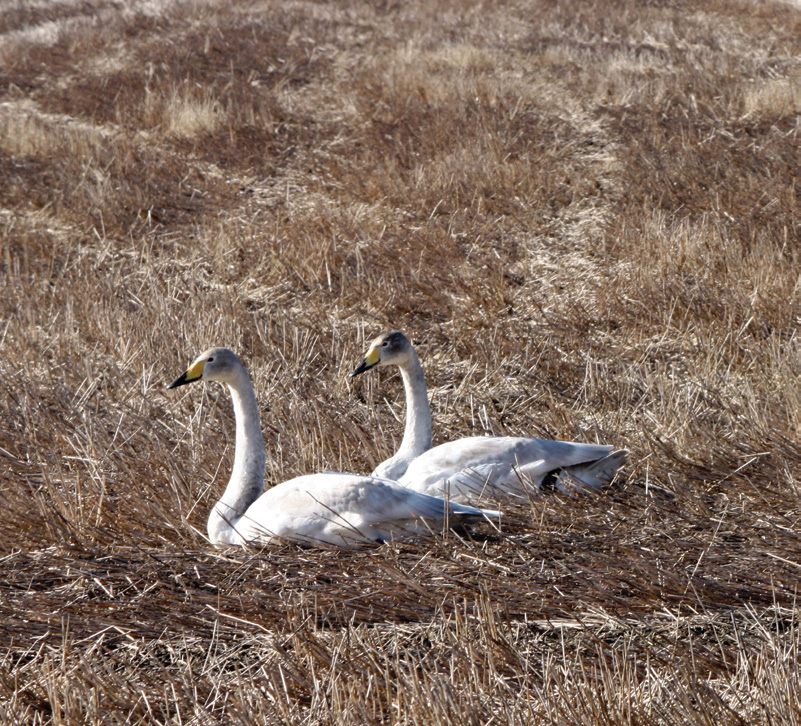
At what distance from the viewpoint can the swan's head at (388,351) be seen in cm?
436

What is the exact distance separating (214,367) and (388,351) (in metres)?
0.92

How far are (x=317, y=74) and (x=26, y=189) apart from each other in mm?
5888

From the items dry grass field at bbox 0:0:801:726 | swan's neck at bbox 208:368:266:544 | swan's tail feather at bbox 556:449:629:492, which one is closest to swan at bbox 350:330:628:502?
swan's tail feather at bbox 556:449:629:492

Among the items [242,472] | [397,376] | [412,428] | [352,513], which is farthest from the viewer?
[397,376]

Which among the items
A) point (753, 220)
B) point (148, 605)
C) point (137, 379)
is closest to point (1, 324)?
point (137, 379)

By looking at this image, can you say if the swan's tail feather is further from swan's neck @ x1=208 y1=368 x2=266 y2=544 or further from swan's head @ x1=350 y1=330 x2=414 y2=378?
swan's neck @ x1=208 y1=368 x2=266 y2=544

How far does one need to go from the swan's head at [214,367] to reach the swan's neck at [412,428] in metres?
0.78

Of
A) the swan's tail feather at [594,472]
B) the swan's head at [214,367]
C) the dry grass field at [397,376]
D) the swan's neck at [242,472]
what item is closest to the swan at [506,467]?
the swan's tail feather at [594,472]

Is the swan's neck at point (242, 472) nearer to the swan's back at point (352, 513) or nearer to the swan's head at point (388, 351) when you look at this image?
the swan's back at point (352, 513)

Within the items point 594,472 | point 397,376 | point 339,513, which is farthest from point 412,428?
point 397,376

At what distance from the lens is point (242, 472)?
371 cm

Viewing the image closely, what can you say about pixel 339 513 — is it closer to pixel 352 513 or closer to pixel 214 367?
pixel 352 513

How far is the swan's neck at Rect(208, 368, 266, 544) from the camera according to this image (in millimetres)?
3539

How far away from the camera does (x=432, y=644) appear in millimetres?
2678
